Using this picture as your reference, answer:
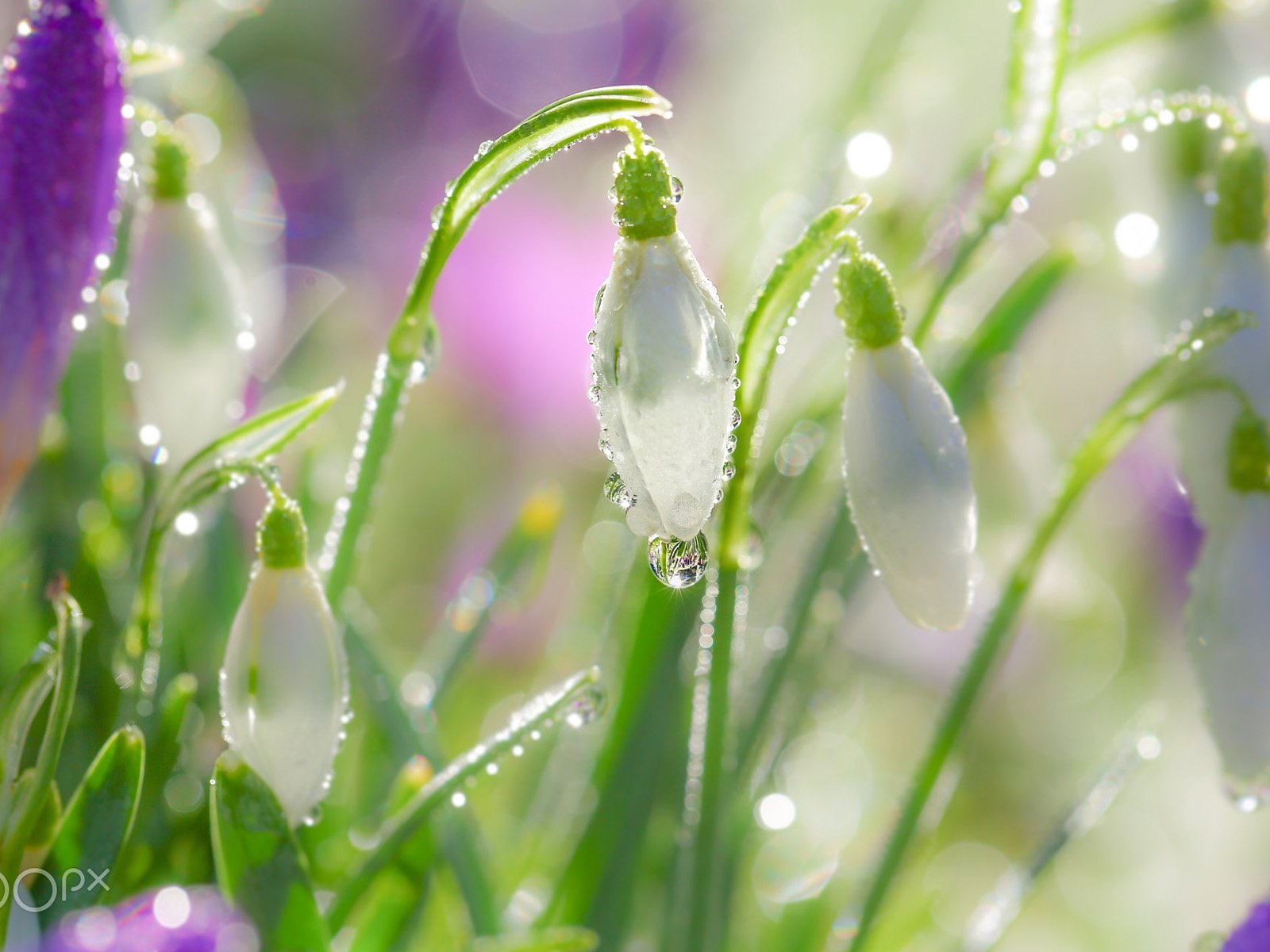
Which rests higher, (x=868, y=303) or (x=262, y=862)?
(x=868, y=303)

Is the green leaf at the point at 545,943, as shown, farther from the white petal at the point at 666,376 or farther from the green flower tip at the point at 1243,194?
the green flower tip at the point at 1243,194

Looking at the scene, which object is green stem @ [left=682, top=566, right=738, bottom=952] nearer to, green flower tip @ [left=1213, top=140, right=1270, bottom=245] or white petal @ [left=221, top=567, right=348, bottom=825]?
white petal @ [left=221, top=567, right=348, bottom=825]

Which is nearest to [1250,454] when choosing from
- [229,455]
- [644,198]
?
[644,198]

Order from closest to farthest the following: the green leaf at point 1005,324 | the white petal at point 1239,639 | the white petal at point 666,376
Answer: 1. the white petal at point 666,376
2. the white petal at point 1239,639
3. the green leaf at point 1005,324

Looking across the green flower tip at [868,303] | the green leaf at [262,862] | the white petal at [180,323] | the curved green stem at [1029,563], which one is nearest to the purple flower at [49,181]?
the white petal at [180,323]

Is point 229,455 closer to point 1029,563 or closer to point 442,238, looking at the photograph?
point 442,238

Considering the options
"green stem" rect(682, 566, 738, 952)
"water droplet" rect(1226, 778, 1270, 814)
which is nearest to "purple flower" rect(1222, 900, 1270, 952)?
"water droplet" rect(1226, 778, 1270, 814)

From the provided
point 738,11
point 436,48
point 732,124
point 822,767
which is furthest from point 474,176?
point 738,11
